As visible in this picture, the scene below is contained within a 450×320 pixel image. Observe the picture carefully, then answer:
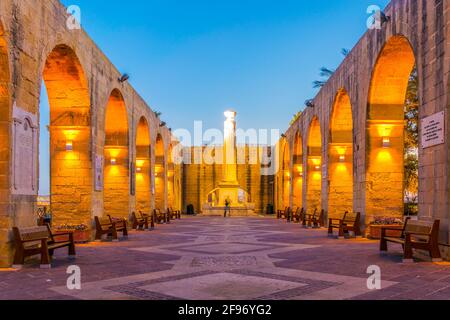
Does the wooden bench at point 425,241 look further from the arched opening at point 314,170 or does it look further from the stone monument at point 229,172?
the stone monument at point 229,172

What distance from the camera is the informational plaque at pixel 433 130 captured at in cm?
951

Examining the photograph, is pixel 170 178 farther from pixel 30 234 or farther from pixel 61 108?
pixel 30 234

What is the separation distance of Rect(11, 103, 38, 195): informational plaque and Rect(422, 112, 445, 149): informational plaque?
8.32 metres

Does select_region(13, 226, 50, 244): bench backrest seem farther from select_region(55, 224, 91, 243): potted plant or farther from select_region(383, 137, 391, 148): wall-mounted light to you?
select_region(383, 137, 391, 148): wall-mounted light

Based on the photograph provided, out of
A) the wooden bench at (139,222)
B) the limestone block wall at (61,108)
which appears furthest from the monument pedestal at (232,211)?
the wooden bench at (139,222)

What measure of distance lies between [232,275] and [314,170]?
17450mm

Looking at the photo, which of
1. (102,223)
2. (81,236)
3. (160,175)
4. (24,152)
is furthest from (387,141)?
(160,175)

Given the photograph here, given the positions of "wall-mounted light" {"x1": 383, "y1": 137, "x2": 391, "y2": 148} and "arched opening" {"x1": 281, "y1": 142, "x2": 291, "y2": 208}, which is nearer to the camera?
"wall-mounted light" {"x1": 383, "y1": 137, "x2": 391, "y2": 148}

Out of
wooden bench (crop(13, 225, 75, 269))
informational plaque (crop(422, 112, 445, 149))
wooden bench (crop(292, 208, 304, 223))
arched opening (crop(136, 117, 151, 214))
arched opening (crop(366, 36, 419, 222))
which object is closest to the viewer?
wooden bench (crop(13, 225, 75, 269))

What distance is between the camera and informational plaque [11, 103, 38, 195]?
9.27 meters

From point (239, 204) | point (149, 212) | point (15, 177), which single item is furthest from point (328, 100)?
point (239, 204)

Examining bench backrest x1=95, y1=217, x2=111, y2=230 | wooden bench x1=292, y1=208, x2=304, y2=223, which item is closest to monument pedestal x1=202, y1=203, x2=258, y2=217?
wooden bench x1=292, y1=208, x2=304, y2=223

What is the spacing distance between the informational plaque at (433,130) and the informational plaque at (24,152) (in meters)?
8.32
